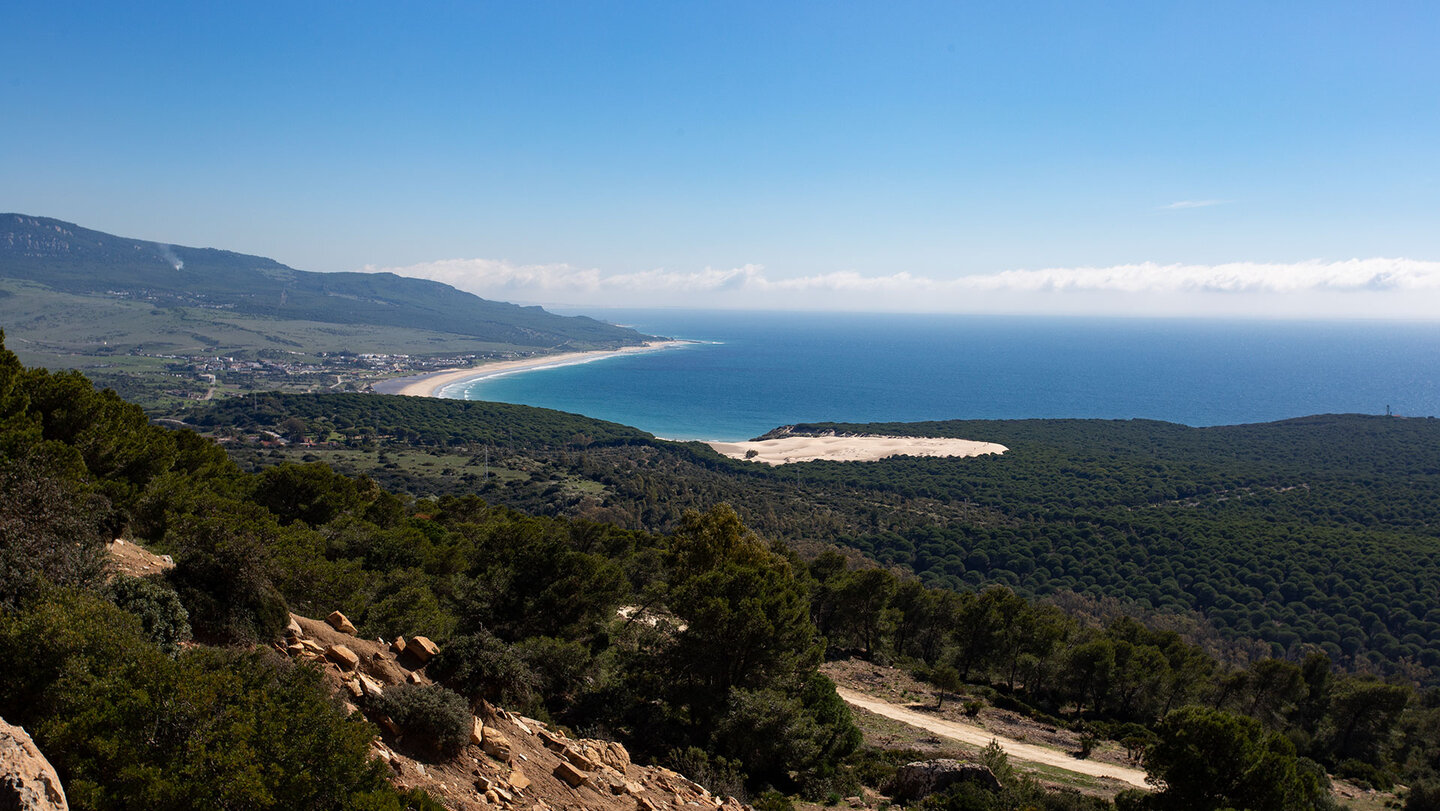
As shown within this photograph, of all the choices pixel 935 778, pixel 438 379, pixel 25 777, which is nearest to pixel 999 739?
pixel 935 778

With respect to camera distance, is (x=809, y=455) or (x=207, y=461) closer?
(x=207, y=461)

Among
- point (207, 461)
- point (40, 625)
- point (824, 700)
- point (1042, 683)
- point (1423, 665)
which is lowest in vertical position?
point (1423, 665)

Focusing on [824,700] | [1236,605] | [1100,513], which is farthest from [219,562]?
[1100,513]

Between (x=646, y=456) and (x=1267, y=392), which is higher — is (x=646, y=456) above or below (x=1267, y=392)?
below

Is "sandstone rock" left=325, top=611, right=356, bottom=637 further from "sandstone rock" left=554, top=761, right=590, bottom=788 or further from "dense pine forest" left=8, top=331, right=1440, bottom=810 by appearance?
"sandstone rock" left=554, top=761, right=590, bottom=788

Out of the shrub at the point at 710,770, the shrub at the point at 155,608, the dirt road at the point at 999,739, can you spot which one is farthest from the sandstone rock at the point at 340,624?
the dirt road at the point at 999,739

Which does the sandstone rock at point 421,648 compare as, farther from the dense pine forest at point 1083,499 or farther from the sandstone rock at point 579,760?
the dense pine forest at point 1083,499

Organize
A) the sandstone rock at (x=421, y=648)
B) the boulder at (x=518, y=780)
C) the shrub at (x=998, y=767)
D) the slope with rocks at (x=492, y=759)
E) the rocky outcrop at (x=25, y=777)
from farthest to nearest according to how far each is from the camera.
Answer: the shrub at (x=998, y=767)
the sandstone rock at (x=421, y=648)
the boulder at (x=518, y=780)
the slope with rocks at (x=492, y=759)
the rocky outcrop at (x=25, y=777)

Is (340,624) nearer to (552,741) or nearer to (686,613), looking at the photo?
(552,741)

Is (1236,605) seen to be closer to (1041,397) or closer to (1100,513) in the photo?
(1100,513)
